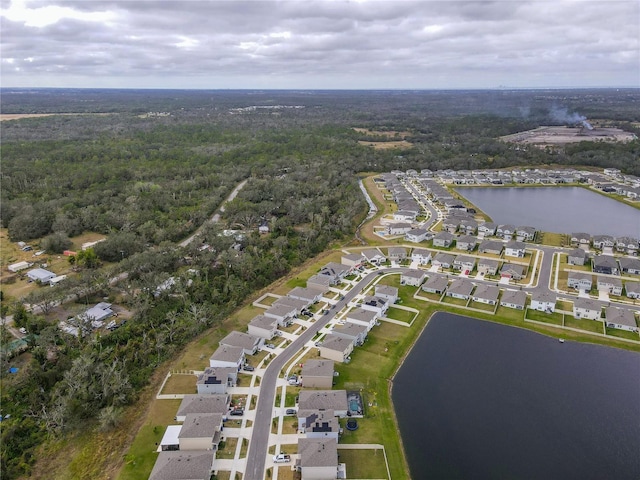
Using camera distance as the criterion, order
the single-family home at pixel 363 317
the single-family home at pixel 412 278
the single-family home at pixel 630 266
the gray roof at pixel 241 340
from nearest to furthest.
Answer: the gray roof at pixel 241 340 → the single-family home at pixel 363 317 → the single-family home at pixel 412 278 → the single-family home at pixel 630 266

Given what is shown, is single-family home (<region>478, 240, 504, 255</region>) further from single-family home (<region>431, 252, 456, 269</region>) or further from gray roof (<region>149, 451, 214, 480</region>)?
gray roof (<region>149, 451, 214, 480</region>)

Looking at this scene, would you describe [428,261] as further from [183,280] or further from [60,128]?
[60,128]

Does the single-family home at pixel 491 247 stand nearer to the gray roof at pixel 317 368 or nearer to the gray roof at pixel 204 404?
the gray roof at pixel 317 368

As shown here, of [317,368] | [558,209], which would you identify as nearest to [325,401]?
[317,368]

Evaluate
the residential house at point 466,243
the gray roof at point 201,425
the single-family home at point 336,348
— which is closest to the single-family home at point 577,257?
the residential house at point 466,243

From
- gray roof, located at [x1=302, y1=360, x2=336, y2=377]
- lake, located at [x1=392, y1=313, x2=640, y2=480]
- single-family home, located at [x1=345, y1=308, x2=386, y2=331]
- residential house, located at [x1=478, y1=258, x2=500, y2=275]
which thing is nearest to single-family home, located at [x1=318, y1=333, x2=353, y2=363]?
gray roof, located at [x1=302, y1=360, x2=336, y2=377]

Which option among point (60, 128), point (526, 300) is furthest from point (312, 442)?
point (60, 128)
